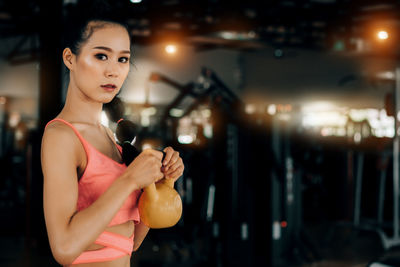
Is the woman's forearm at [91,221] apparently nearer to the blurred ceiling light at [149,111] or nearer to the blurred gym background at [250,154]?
the blurred gym background at [250,154]

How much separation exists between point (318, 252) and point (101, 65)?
4962mm

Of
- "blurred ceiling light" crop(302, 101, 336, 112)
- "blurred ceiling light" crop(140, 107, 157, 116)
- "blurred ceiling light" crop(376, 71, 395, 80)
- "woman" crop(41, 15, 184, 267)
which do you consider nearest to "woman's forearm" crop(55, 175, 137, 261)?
"woman" crop(41, 15, 184, 267)

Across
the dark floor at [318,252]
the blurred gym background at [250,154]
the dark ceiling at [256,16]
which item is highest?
the dark ceiling at [256,16]

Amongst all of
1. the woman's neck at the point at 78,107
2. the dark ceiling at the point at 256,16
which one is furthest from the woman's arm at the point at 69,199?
the dark ceiling at the point at 256,16

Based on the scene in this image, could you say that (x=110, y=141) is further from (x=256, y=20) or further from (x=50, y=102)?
(x=256, y=20)

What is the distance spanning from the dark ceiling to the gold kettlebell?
3.87 m

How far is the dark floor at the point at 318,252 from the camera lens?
4840 mm

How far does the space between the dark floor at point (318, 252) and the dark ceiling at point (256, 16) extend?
103 inches

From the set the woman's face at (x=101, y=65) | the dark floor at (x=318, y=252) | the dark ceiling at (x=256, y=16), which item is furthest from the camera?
the dark ceiling at (x=256, y=16)

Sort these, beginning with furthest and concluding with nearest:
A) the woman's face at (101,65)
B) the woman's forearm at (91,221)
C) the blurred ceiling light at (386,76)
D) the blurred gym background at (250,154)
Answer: the blurred ceiling light at (386,76), the blurred gym background at (250,154), the woman's face at (101,65), the woman's forearm at (91,221)

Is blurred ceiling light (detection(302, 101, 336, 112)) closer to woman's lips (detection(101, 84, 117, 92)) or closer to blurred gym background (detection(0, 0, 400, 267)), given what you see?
blurred gym background (detection(0, 0, 400, 267))

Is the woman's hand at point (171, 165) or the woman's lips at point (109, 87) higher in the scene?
the woman's lips at point (109, 87)

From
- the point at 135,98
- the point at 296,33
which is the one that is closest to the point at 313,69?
the point at 296,33

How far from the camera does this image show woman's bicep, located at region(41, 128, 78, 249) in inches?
33.9
